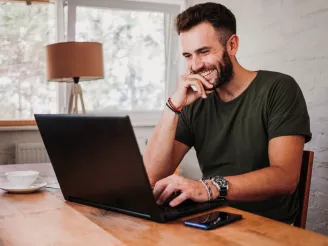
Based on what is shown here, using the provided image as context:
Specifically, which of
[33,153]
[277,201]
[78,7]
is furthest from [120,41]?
[277,201]

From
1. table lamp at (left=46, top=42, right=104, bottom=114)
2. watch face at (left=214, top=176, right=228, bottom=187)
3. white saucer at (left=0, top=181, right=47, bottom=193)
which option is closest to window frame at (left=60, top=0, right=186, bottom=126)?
table lamp at (left=46, top=42, right=104, bottom=114)

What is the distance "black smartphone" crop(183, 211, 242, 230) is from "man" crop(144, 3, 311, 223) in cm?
39

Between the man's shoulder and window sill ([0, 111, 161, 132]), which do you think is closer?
the man's shoulder

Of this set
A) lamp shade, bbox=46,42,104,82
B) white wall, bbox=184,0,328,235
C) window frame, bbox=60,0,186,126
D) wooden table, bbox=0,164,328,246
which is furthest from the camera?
window frame, bbox=60,0,186,126

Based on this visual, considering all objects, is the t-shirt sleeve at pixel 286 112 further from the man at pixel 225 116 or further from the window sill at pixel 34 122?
the window sill at pixel 34 122

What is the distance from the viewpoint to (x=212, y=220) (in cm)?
100

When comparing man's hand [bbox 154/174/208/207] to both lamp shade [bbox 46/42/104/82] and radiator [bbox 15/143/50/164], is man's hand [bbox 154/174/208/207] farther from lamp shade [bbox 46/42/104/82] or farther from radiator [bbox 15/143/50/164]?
radiator [bbox 15/143/50/164]

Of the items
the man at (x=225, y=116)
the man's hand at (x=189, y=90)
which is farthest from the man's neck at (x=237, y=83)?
the man's hand at (x=189, y=90)

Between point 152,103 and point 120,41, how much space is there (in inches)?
24.6

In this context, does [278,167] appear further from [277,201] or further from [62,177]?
[62,177]

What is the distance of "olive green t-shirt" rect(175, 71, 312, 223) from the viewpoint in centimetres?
146

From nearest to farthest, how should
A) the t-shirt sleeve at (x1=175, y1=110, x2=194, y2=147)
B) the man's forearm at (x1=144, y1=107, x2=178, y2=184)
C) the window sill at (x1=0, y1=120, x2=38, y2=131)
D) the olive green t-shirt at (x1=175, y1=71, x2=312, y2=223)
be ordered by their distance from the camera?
1. the olive green t-shirt at (x1=175, y1=71, x2=312, y2=223)
2. the man's forearm at (x1=144, y1=107, x2=178, y2=184)
3. the t-shirt sleeve at (x1=175, y1=110, x2=194, y2=147)
4. the window sill at (x1=0, y1=120, x2=38, y2=131)

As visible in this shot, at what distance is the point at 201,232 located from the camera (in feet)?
3.11

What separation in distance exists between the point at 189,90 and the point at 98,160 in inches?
24.6
